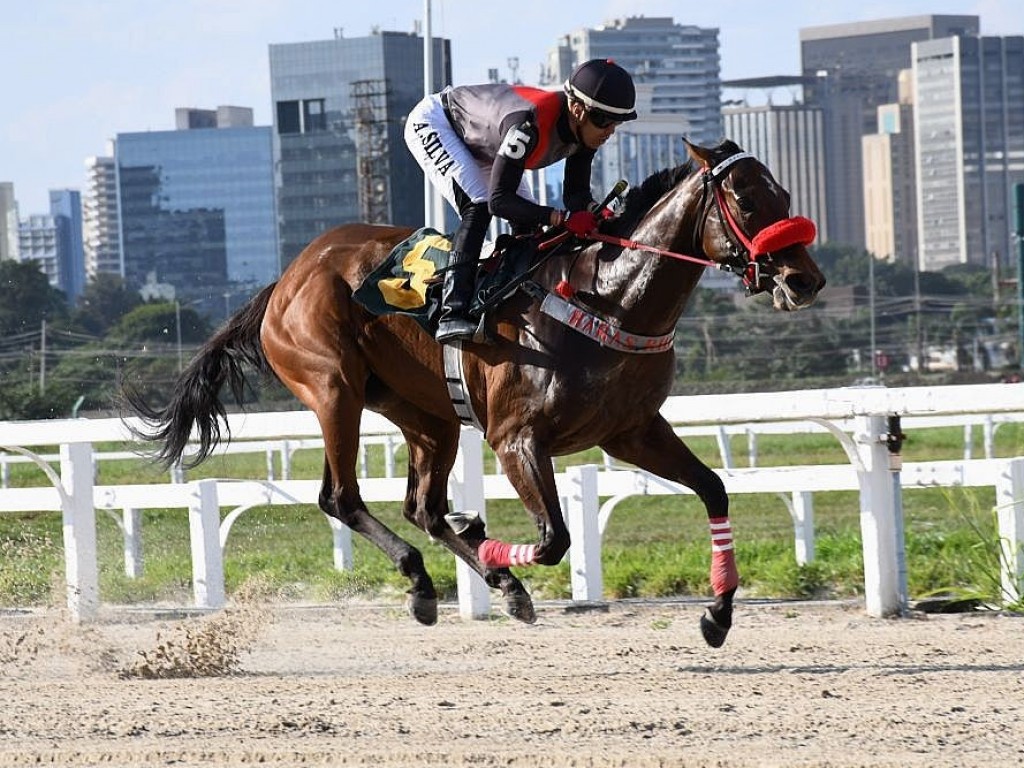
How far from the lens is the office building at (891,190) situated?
186500mm

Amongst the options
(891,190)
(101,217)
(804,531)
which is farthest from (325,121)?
(804,531)

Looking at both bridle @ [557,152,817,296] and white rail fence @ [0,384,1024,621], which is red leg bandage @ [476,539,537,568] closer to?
bridle @ [557,152,817,296]

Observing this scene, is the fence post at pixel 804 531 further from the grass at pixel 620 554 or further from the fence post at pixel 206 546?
the fence post at pixel 206 546

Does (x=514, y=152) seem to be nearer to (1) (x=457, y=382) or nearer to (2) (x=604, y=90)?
(2) (x=604, y=90)

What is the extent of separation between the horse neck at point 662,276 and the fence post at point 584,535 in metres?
2.14

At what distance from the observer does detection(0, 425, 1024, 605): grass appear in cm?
765

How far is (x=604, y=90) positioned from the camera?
18.1ft

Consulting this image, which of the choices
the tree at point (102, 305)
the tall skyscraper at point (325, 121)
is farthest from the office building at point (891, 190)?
the tree at point (102, 305)

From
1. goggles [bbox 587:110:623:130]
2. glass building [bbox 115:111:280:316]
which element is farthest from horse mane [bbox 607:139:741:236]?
glass building [bbox 115:111:280:316]

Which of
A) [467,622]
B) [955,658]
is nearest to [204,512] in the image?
[467,622]

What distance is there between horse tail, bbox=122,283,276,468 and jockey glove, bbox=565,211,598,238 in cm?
158

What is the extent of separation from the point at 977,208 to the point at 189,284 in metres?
86.8

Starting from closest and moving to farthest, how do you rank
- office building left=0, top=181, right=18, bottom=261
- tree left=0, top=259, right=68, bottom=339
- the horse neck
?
the horse neck, tree left=0, top=259, right=68, bottom=339, office building left=0, top=181, right=18, bottom=261

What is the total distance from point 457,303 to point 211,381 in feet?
5.12
